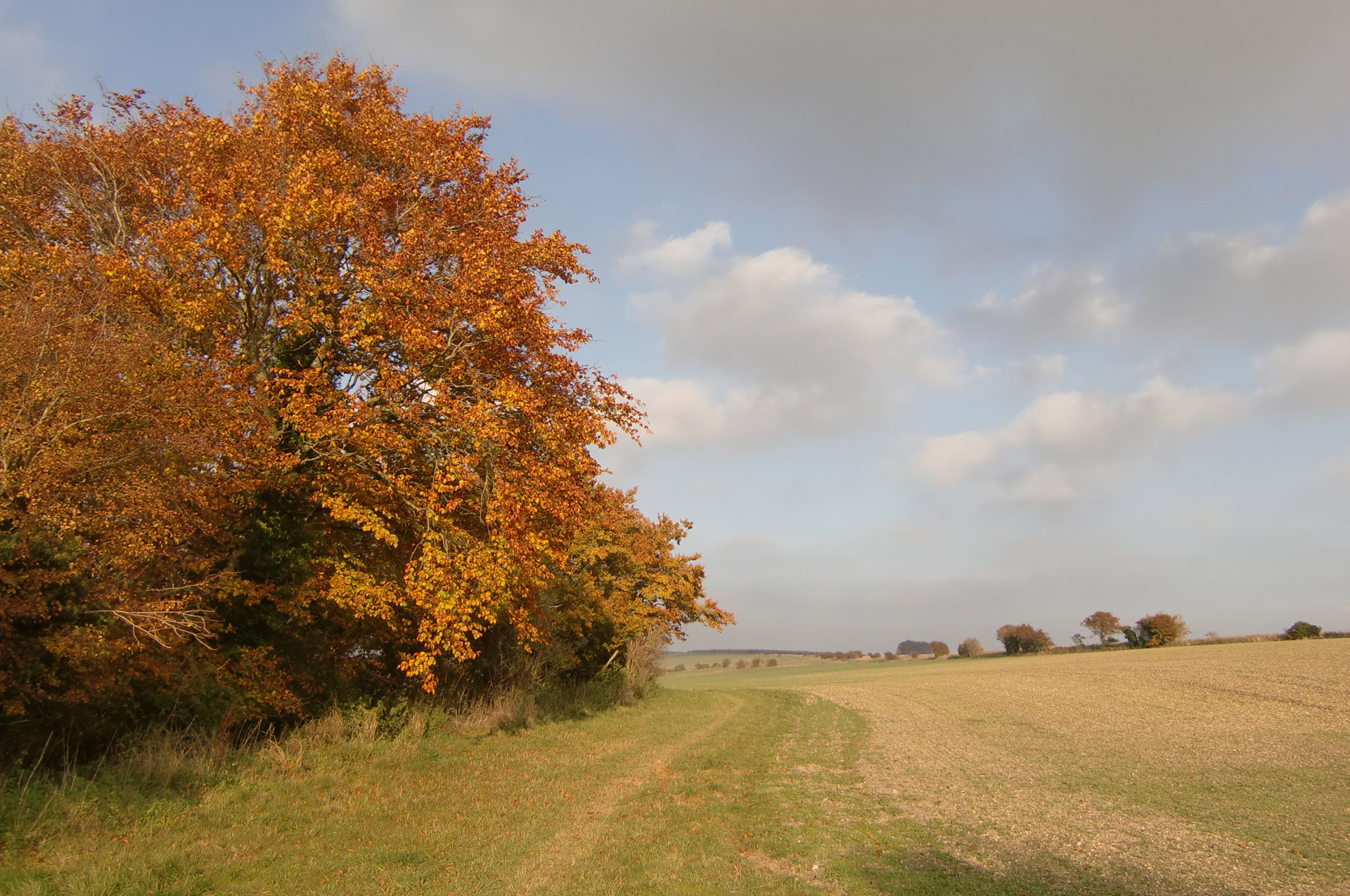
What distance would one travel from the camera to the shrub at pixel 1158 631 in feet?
232

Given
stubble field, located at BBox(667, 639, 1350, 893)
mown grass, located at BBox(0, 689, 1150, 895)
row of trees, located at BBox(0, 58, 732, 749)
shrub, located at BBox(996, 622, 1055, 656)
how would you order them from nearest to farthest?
1. mown grass, located at BBox(0, 689, 1150, 895)
2. stubble field, located at BBox(667, 639, 1350, 893)
3. row of trees, located at BBox(0, 58, 732, 749)
4. shrub, located at BBox(996, 622, 1055, 656)

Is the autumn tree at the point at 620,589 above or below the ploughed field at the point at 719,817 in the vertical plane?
above

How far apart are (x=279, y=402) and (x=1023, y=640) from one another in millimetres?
96420

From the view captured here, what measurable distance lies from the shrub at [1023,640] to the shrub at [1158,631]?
50.8ft

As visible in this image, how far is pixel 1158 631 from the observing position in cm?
7094

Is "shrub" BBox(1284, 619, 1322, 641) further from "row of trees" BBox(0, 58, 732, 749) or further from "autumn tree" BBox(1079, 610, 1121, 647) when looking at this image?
"row of trees" BBox(0, 58, 732, 749)

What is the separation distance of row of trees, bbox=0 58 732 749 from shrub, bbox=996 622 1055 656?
291 ft

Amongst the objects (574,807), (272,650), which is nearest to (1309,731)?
(574,807)

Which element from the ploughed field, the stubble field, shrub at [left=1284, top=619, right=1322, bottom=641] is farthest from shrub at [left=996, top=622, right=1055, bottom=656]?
the ploughed field

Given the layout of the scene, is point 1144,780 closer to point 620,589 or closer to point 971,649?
point 620,589

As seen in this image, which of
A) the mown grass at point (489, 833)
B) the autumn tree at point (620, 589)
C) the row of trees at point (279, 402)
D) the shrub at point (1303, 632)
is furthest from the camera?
the shrub at point (1303, 632)

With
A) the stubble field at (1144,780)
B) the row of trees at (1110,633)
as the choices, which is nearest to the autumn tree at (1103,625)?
the row of trees at (1110,633)

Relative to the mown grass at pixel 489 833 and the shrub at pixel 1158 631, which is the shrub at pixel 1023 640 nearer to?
the shrub at pixel 1158 631

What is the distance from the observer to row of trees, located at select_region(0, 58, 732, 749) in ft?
28.7
